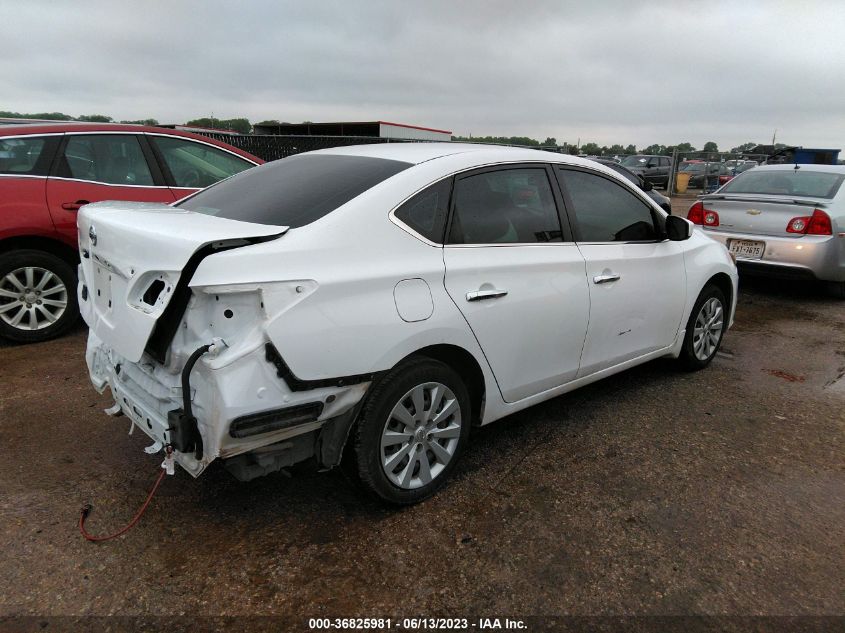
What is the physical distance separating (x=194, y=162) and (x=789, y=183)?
674cm

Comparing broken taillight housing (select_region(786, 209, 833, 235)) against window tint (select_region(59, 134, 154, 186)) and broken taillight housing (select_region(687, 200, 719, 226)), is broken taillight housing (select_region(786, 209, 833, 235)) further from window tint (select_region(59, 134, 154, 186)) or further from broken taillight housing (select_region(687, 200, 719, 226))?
window tint (select_region(59, 134, 154, 186))

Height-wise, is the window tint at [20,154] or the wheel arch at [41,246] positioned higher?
the window tint at [20,154]

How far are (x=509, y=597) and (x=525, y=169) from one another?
2.11 meters

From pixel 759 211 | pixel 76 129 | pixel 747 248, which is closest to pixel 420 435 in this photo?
pixel 76 129

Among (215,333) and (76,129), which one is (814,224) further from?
(76,129)

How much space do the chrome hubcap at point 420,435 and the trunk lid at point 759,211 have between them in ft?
18.1

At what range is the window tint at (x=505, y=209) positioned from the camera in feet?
9.59

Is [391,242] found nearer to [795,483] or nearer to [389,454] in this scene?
[389,454]

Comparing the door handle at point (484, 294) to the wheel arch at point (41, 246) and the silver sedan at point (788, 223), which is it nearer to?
the wheel arch at point (41, 246)

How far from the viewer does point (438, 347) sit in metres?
2.73

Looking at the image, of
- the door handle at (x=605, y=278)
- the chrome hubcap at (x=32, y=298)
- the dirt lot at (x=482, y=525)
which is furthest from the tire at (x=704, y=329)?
the chrome hubcap at (x=32, y=298)

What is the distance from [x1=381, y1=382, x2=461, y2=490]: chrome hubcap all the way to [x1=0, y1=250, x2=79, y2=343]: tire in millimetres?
3598

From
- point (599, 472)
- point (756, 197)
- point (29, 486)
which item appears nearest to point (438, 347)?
point (599, 472)

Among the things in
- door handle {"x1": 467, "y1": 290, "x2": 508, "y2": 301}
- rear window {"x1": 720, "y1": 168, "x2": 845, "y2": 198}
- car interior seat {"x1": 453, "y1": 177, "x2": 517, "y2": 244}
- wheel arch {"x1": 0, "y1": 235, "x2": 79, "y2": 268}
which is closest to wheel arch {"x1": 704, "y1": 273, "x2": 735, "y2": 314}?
car interior seat {"x1": 453, "y1": 177, "x2": 517, "y2": 244}
